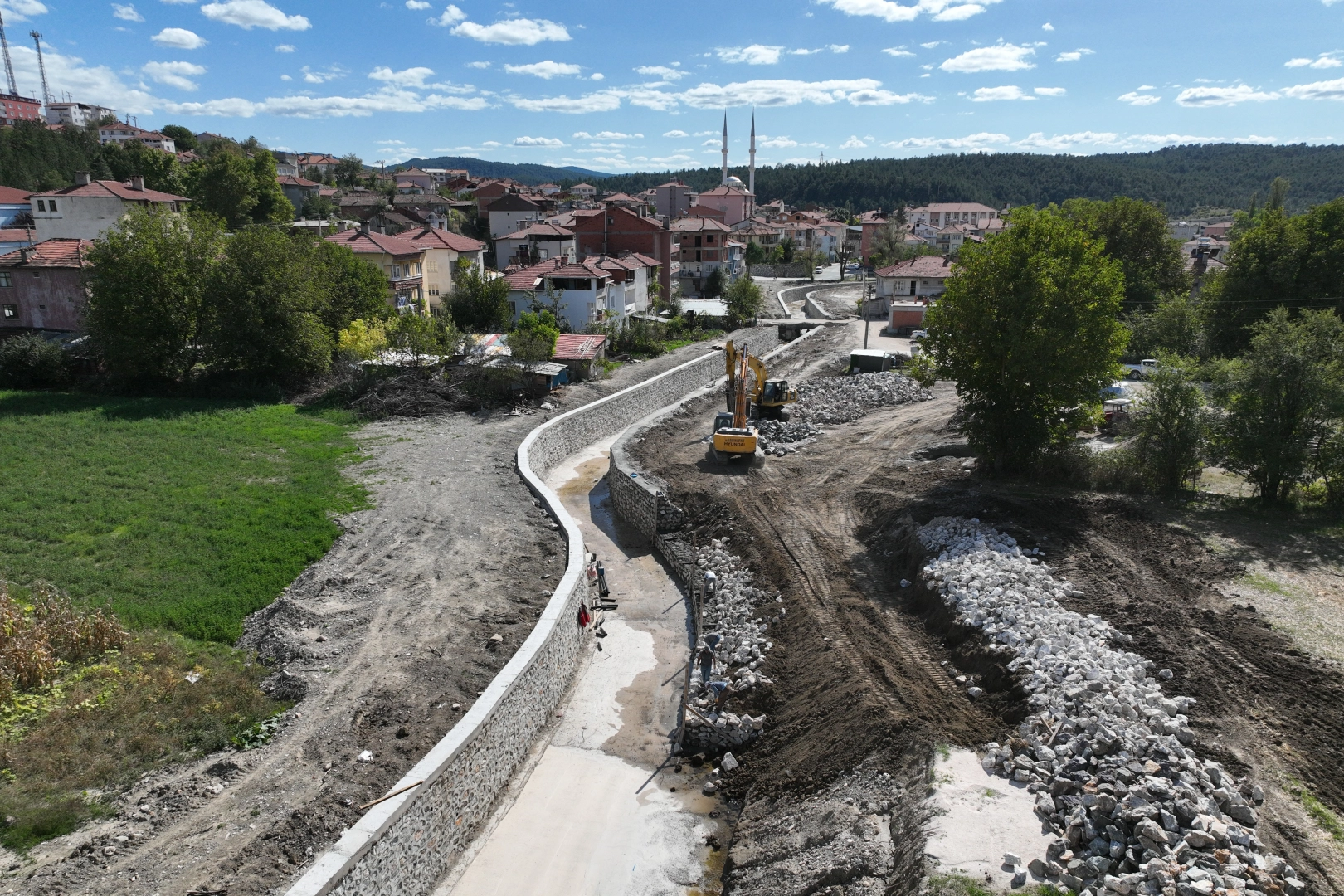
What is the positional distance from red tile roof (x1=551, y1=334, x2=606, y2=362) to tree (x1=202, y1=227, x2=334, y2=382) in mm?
10884

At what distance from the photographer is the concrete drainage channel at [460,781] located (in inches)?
400

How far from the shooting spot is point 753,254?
10106cm

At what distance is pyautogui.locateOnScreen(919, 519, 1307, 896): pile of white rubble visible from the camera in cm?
904

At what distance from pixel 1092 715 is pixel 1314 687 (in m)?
4.32

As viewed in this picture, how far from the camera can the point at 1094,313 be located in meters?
21.8

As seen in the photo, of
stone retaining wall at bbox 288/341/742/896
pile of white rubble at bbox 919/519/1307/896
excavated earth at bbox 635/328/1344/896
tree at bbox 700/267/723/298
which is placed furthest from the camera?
tree at bbox 700/267/723/298

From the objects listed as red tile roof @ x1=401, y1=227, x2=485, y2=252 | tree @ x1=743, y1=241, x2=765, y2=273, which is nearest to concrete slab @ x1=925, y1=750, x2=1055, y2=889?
red tile roof @ x1=401, y1=227, x2=485, y2=252

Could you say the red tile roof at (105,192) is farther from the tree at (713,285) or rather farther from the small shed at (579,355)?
the tree at (713,285)

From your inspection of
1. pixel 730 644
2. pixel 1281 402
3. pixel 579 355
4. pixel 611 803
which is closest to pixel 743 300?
pixel 579 355

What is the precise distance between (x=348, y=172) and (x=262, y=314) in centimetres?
10040

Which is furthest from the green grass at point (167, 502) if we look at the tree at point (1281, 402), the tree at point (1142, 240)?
the tree at point (1142, 240)

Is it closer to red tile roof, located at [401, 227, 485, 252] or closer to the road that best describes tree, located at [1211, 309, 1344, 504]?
the road

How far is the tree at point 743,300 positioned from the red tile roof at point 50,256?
3977 cm

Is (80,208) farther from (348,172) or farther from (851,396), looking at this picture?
(348,172)
